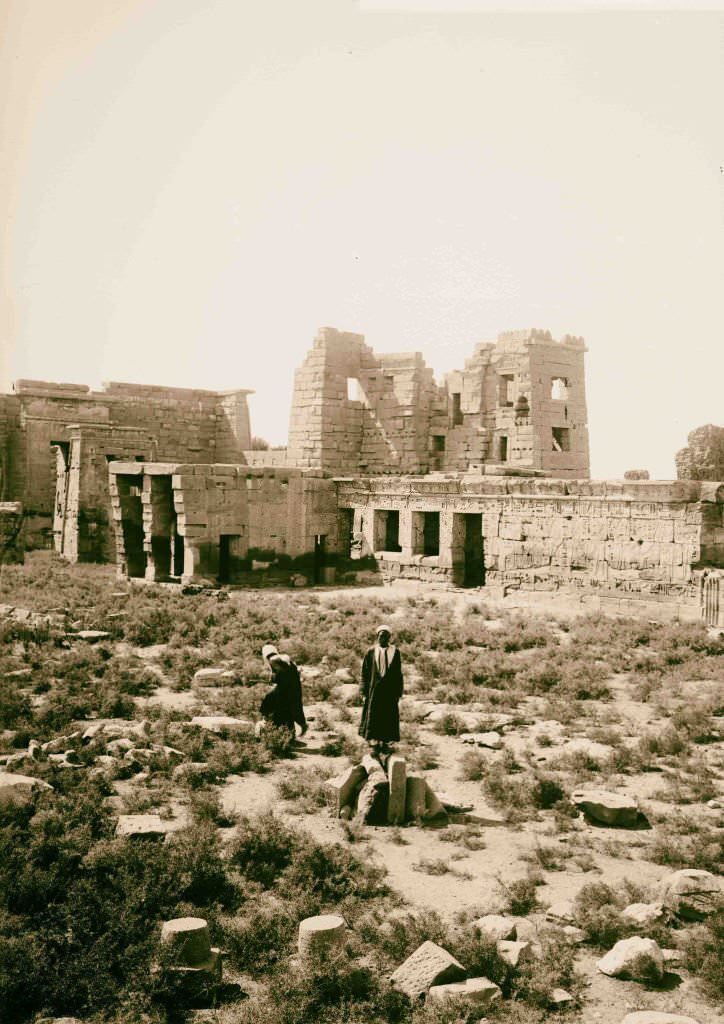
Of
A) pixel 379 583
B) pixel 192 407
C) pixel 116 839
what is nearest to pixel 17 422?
pixel 192 407

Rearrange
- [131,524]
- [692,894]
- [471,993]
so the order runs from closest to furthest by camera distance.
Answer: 1. [471,993]
2. [692,894]
3. [131,524]

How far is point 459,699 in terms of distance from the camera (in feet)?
38.1

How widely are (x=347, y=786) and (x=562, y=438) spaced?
2161 centimetres

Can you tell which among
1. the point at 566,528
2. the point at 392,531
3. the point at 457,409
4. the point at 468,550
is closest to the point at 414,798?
the point at 566,528

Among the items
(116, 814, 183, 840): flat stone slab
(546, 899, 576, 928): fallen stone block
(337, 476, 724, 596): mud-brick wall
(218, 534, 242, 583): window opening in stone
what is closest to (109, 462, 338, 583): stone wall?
(218, 534, 242, 583): window opening in stone

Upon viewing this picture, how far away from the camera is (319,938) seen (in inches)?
213

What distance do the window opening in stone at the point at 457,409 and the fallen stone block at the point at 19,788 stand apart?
2245 centimetres

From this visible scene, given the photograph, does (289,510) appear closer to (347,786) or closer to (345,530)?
(345,530)

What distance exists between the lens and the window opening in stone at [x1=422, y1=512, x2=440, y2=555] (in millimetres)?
23578

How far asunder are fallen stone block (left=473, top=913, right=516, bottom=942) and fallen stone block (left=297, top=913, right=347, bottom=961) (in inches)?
33.9

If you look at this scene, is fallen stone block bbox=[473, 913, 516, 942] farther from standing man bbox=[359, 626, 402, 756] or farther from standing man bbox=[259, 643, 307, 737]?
standing man bbox=[259, 643, 307, 737]

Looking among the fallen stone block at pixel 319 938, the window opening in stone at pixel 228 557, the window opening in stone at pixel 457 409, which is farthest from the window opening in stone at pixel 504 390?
the fallen stone block at pixel 319 938

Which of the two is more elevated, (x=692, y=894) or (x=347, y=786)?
(x=347, y=786)

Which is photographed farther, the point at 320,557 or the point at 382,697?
the point at 320,557
